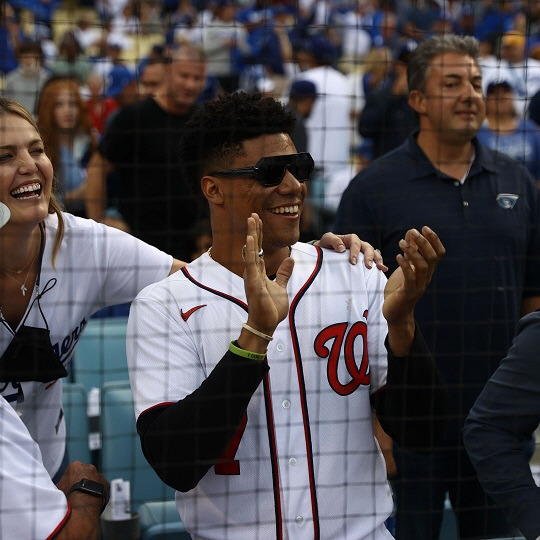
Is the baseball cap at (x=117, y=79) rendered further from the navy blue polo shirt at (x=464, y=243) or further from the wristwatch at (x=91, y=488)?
the wristwatch at (x=91, y=488)

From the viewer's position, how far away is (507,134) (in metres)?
6.68

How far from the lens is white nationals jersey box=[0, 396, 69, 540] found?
7.50 feet

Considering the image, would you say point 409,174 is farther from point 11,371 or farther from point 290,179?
point 11,371

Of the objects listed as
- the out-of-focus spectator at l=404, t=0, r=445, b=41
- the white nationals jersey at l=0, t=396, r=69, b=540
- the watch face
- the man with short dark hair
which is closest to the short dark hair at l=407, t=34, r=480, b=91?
the man with short dark hair

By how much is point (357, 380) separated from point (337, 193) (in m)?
4.33

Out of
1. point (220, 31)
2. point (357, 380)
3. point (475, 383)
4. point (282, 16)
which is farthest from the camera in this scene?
point (282, 16)

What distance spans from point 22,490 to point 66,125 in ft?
13.7

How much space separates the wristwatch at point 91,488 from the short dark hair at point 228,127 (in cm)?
88

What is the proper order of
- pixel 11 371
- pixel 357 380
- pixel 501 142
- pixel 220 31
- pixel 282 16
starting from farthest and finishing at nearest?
pixel 282 16, pixel 220 31, pixel 501 142, pixel 11 371, pixel 357 380

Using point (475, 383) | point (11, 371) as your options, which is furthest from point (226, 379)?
point (475, 383)

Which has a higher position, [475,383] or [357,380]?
[357,380]

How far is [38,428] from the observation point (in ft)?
10.2

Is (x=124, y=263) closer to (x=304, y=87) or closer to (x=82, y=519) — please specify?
(x=82, y=519)

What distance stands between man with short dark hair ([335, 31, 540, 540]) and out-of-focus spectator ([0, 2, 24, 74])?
14.1 ft
